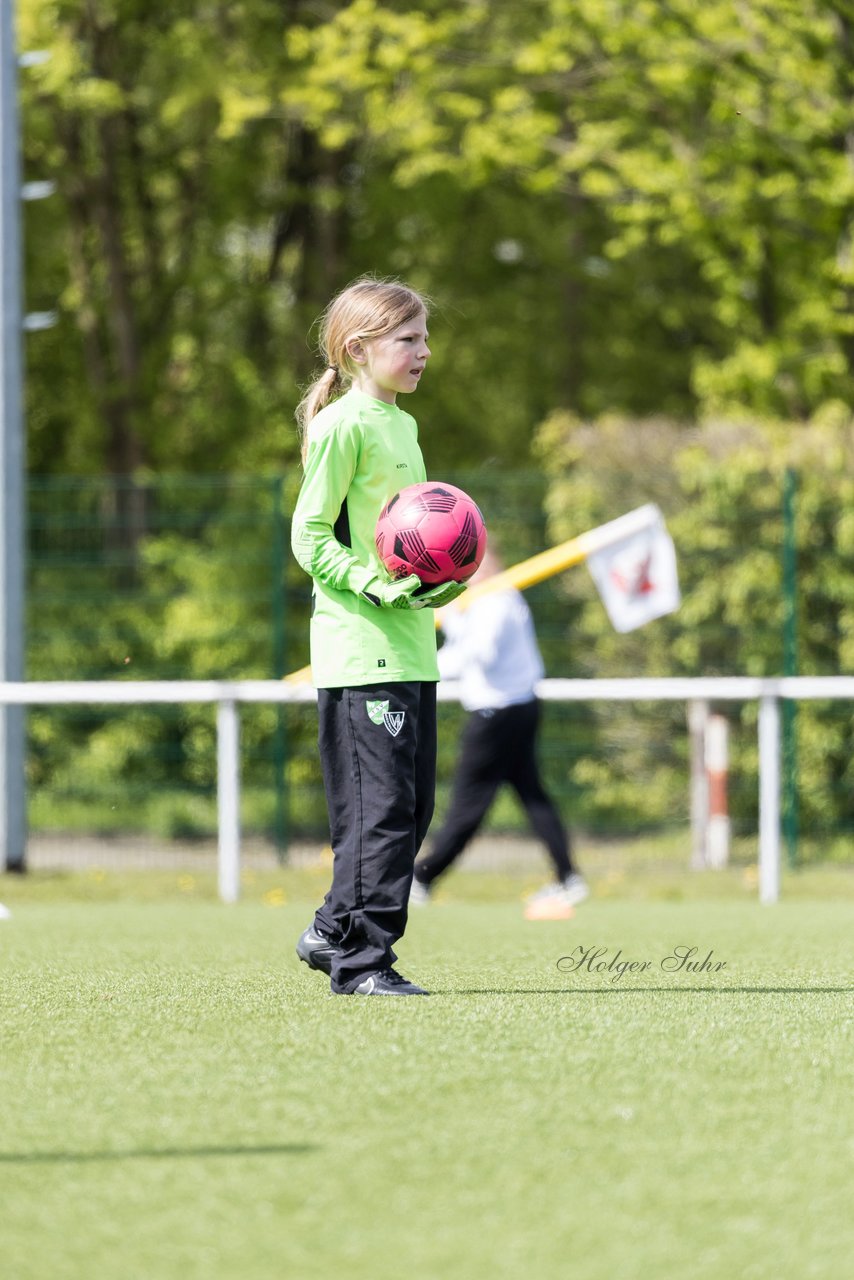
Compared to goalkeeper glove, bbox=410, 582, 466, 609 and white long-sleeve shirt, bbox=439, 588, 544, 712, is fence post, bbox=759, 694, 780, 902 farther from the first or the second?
goalkeeper glove, bbox=410, 582, 466, 609

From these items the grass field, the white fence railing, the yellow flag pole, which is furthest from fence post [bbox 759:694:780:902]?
the grass field

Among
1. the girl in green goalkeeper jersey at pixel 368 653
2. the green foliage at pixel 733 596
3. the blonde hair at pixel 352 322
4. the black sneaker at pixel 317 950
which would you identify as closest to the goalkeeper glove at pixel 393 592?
the girl in green goalkeeper jersey at pixel 368 653

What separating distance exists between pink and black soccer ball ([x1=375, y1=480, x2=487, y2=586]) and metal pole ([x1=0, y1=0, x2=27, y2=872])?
23.8 feet

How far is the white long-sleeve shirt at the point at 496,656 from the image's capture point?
9.73 m

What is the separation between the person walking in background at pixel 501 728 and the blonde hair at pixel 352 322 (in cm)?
418

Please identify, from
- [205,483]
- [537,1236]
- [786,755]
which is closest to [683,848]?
[786,755]

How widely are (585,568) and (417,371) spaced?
813 centimetres

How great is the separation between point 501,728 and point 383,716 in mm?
4516

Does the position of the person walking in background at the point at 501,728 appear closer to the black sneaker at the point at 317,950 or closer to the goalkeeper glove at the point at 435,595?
the black sneaker at the point at 317,950

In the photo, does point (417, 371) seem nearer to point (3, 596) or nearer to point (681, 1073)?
point (681, 1073)

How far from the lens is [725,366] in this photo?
56.9 ft

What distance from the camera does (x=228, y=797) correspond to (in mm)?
10766

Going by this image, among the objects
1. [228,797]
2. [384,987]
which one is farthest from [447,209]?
[384,987]

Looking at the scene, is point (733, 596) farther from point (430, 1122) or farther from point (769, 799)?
point (430, 1122)
